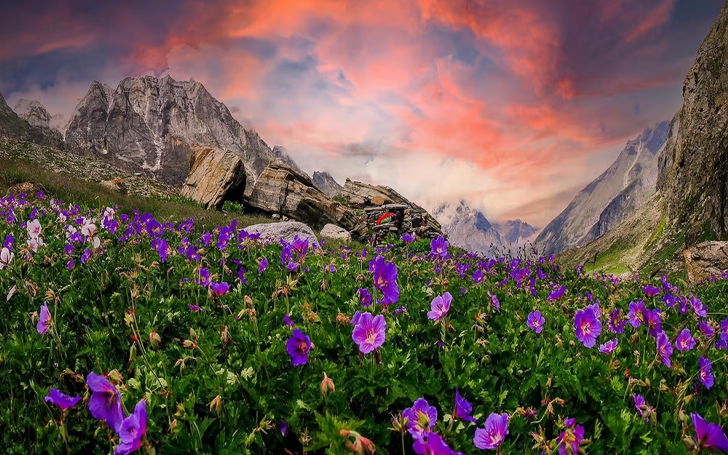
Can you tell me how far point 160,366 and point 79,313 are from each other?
64.2 inches

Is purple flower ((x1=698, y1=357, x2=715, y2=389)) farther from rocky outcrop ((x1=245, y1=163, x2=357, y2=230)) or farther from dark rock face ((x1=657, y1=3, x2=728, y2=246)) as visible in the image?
dark rock face ((x1=657, y1=3, x2=728, y2=246))

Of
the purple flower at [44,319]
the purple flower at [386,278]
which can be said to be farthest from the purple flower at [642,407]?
the purple flower at [44,319]

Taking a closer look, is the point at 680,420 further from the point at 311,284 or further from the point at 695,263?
the point at 695,263

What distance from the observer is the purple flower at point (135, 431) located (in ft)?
4.60

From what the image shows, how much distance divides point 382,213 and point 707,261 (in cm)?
1539

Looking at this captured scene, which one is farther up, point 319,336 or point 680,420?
point 319,336

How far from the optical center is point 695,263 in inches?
490

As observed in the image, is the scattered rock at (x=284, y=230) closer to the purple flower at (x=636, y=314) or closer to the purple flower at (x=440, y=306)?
the purple flower at (x=440, y=306)

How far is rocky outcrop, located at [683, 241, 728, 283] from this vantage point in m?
11.5

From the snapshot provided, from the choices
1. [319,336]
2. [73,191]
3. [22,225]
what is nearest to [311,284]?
[319,336]

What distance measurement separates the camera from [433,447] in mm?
1261

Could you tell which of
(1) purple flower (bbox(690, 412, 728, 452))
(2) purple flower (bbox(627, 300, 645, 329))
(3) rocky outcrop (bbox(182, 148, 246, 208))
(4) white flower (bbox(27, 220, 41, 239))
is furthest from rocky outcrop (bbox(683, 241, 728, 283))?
(3) rocky outcrop (bbox(182, 148, 246, 208))

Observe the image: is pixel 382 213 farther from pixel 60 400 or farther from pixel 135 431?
pixel 135 431

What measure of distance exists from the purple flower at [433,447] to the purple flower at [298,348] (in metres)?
0.89
